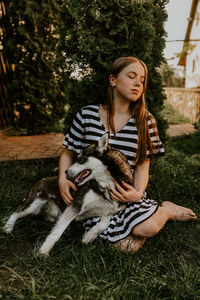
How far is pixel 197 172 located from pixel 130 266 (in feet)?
8.41

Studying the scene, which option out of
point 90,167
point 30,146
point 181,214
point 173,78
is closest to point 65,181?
point 90,167

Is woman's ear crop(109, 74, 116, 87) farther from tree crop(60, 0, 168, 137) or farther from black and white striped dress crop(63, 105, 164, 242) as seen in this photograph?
tree crop(60, 0, 168, 137)

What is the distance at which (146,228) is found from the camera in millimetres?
Result: 2268

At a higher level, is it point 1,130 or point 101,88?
point 101,88

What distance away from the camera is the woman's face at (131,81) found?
231 cm

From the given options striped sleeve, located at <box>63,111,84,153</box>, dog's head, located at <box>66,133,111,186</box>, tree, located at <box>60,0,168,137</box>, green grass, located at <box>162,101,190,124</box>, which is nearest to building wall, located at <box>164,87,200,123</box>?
green grass, located at <box>162,101,190,124</box>

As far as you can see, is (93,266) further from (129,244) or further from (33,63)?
(33,63)

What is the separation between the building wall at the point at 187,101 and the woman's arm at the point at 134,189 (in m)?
6.35

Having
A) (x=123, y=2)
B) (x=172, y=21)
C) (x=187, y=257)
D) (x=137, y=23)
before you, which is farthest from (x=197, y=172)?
(x=172, y=21)

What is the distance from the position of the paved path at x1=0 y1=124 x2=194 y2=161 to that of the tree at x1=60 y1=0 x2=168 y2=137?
4.44 feet

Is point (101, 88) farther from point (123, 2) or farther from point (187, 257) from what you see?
point (187, 257)

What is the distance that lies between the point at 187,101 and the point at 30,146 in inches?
235

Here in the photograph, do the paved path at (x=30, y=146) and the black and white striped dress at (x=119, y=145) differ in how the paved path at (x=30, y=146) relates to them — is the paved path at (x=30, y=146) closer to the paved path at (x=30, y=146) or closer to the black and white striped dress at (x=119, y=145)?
the paved path at (x=30, y=146)

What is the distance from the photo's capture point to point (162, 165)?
12.8 ft
